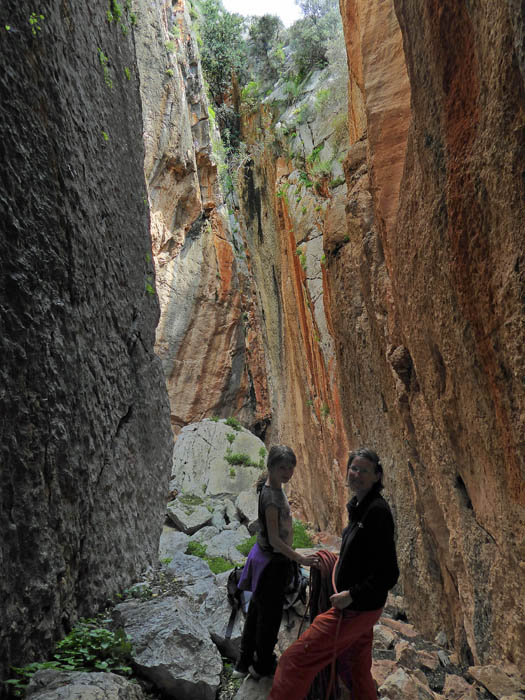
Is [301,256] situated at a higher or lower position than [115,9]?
lower

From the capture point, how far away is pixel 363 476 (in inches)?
107

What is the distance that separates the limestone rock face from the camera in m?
2.96

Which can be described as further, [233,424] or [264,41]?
[264,41]

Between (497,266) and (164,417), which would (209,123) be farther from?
(497,266)

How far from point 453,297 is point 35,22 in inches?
147

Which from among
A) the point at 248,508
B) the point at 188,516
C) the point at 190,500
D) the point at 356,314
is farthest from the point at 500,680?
the point at 190,500

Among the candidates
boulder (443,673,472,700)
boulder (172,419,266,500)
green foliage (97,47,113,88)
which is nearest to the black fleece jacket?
boulder (443,673,472,700)

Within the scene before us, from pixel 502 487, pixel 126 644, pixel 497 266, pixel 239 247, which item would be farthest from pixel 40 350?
pixel 239 247

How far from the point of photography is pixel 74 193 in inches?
151

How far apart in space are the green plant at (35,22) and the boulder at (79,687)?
163 inches

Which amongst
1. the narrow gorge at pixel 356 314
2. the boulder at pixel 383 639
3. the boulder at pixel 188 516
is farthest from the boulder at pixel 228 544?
the boulder at pixel 383 639

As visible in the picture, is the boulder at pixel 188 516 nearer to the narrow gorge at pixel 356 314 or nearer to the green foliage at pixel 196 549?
the green foliage at pixel 196 549

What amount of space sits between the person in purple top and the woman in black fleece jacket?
0.46 meters

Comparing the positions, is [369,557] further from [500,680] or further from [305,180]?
[305,180]
